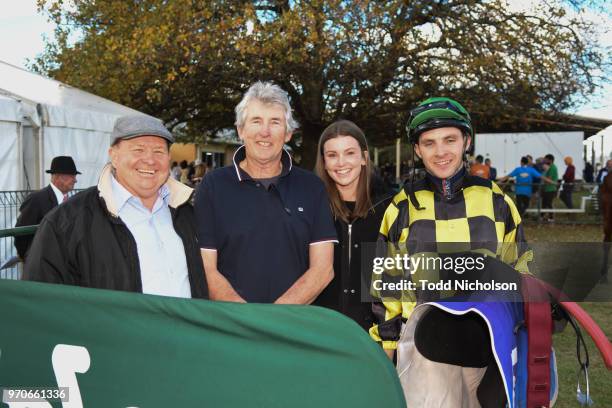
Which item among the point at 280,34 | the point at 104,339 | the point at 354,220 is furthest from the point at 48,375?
the point at 280,34

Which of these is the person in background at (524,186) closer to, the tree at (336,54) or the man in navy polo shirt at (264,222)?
the tree at (336,54)

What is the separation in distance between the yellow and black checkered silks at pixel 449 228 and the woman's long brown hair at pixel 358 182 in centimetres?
79

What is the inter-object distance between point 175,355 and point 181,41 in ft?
38.7

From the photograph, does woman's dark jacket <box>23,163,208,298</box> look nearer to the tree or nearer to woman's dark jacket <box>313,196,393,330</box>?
woman's dark jacket <box>313,196,393,330</box>

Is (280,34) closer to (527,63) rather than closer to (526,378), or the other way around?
(527,63)

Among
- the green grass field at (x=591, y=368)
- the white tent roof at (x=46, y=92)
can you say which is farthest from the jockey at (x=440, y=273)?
the white tent roof at (x=46, y=92)

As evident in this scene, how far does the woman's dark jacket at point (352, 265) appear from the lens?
2963 mm

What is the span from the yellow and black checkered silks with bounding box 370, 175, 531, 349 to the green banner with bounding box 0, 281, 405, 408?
A: 0.57 metres

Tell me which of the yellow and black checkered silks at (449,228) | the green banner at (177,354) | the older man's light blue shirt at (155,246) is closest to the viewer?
the green banner at (177,354)

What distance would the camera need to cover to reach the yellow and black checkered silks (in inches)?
79.7

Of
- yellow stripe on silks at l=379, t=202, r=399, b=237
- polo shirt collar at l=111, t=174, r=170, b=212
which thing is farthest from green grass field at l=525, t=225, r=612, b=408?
polo shirt collar at l=111, t=174, r=170, b=212

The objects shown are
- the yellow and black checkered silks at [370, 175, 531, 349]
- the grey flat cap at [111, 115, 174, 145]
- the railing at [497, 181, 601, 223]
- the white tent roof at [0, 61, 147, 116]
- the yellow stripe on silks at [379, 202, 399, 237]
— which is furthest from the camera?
the railing at [497, 181, 601, 223]

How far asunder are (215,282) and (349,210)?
79cm

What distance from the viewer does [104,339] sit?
73.3 inches
